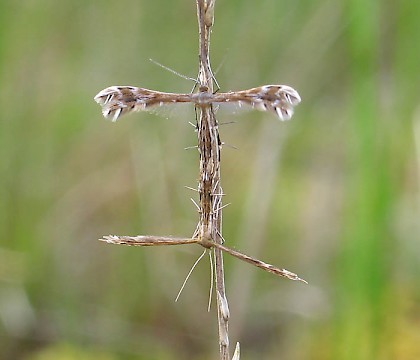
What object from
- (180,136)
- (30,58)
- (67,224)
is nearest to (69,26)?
(30,58)

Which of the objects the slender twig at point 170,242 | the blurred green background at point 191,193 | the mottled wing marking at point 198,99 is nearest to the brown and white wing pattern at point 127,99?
the mottled wing marking at point 198,99

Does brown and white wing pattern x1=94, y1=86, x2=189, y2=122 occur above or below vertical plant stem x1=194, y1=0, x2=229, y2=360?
above

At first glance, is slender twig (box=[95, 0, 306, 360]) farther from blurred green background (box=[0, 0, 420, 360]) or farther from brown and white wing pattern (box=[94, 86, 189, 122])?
blurred green background (box=[0, 0, 420, 360])

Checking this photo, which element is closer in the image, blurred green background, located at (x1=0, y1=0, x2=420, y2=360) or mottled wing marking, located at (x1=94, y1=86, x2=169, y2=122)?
mottled wing marking, located at (x1=94, y1=86, x2=169, y2=122)

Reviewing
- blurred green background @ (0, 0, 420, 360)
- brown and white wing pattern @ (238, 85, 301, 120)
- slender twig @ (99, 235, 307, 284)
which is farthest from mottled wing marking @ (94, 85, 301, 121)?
blurred green background @ (0, 0, 420, 360)

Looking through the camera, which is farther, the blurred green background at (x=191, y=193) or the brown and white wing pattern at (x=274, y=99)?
the blurred green background at (x=191, y=193)

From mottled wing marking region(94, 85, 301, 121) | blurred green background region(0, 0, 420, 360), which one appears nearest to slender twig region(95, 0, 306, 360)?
mottled wing marking region(94, 85, 301, 121)

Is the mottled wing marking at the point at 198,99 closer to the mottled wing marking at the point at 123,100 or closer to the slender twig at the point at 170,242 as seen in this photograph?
the mottled wing marking at the point at 123,100

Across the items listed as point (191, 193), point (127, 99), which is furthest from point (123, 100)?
point (191, 193)
